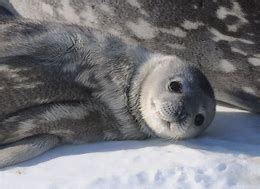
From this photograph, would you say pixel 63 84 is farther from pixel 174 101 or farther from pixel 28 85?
pixel 174 101

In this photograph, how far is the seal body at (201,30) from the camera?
2.95 m

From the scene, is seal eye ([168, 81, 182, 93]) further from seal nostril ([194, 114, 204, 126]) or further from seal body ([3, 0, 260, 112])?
seal body ([3, 0, 260, 112])

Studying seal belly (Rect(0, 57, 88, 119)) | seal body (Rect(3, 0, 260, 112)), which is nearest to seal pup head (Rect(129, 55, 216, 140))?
seal body (Rect(3, 0, 260, 112))

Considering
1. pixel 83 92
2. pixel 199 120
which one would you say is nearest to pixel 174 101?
pixel 199 120

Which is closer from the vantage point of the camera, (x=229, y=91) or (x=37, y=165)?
(x=37, y=165)

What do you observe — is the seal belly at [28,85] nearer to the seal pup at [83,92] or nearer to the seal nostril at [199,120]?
the seal pup at [83,92]

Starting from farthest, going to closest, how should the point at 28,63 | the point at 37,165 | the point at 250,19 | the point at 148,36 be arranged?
the point at 148,36 < the point at 250,19 < the point at 28,63 < the point at 37,165

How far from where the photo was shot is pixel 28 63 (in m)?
2.74

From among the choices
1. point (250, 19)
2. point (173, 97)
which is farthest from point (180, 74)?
point (250, 19)

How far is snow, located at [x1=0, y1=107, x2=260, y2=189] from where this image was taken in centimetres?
239

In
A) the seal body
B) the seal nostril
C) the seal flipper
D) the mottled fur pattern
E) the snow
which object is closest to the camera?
the snow

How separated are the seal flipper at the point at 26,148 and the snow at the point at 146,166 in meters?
0.03

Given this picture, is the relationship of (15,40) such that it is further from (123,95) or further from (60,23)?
(123,95)

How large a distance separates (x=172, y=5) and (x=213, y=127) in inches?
19.9
